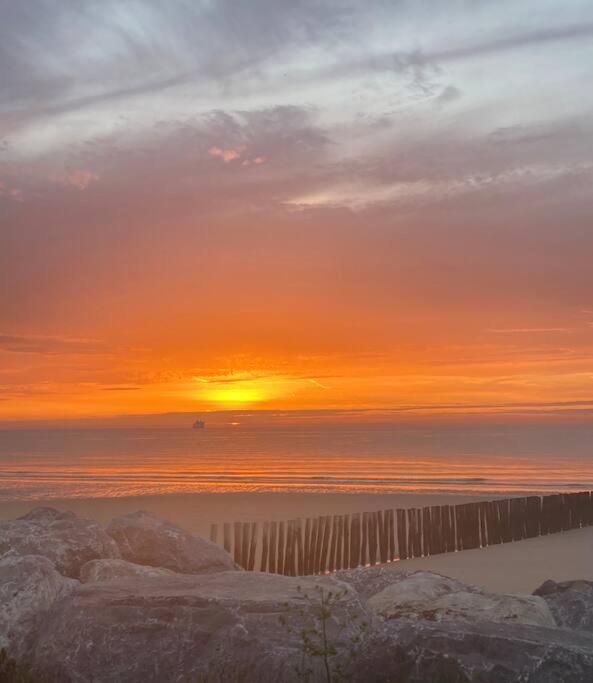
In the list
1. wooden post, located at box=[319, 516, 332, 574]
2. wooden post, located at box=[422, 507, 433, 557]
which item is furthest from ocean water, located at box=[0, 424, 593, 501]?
wooden post, located at box=[319, 516, 332, 574]

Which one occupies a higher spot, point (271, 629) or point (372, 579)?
point (271, 629)

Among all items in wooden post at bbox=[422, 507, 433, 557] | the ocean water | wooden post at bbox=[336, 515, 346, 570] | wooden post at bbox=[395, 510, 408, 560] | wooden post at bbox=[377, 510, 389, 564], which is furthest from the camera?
the ocean water

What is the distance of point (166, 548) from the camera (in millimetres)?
10719

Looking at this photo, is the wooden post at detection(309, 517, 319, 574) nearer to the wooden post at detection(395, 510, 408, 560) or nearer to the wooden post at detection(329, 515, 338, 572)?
the wooden post at detection(329, 515, 338, 572)

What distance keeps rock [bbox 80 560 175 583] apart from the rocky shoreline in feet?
0.05

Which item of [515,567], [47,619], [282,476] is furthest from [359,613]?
[282,476]

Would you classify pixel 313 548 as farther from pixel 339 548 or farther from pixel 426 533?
pixel 426 533

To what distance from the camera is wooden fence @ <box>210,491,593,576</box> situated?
1727 centimetres

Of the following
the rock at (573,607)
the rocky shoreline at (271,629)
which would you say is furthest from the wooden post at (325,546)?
the rocky shoreline at (271,629)

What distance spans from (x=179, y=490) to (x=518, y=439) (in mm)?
71614

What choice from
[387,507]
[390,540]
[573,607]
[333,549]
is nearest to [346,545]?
[333,549]

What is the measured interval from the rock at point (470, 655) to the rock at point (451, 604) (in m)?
1.31

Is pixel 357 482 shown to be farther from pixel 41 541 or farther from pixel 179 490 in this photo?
pixel 41 541

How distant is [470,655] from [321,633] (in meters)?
1.16
